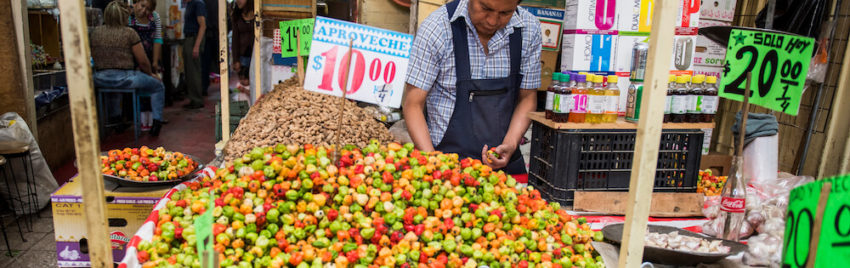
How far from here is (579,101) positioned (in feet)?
7.59

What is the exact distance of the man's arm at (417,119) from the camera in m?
2.91

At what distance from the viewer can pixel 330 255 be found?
65.7 inches

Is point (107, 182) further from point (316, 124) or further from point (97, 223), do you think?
point (97, 223)

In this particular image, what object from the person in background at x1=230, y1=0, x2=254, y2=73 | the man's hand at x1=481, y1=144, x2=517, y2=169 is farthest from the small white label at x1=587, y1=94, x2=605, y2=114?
the person in background at x1=230, y1=0, x2=254, y2=73

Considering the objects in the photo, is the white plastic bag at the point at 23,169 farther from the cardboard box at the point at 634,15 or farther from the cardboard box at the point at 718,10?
the cardboard box at the point at 718,10

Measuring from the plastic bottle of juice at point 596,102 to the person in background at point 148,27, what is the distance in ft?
24.2

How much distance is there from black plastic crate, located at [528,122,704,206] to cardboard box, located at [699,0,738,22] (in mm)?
2760

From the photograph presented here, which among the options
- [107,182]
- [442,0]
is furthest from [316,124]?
[442,0]

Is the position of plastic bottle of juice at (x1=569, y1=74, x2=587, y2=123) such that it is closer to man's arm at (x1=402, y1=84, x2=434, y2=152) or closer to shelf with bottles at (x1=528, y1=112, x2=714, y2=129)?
shelf with bottles at (x1=528, y1=112, x2=714, y2=129)

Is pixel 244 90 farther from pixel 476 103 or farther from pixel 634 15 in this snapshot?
pixel 634 15

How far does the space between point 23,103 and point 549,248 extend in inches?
208

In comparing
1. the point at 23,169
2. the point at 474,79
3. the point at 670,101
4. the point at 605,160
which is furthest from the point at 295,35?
the point at 670,101

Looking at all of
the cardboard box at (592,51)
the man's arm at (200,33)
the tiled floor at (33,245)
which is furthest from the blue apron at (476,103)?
the man's arm at (200,33)

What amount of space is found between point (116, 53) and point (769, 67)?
A: 746 centimetres
